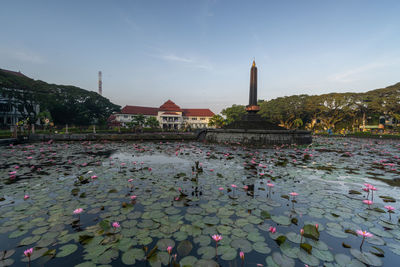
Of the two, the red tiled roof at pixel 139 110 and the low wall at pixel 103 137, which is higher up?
the red tiled roof at pixel 139 110

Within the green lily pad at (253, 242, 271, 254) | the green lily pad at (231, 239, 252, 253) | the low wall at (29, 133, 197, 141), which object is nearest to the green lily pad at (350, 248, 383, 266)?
the green lily pad at (253, 242, 271, 254)

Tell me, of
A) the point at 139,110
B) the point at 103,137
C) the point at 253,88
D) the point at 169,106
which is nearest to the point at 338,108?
the point at 253,88

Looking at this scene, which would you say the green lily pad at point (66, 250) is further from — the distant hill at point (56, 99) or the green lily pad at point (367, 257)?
the distant hill at point (56, 99)

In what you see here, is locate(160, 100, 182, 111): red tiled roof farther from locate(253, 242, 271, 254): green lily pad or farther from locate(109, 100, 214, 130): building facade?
locate(253, 242, 271, 254): green lily pad

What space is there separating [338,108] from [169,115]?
43.8m

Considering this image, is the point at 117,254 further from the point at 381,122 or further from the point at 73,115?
the point at 381,122

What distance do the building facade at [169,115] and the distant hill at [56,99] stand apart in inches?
139

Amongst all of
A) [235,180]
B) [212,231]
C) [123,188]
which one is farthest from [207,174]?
Answer: [212,231]

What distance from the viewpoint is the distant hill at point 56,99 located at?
82.0 ft

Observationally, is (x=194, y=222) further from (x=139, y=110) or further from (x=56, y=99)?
(x=139, y=110)

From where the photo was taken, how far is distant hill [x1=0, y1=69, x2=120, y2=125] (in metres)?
25.0

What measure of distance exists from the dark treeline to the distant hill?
124 feet

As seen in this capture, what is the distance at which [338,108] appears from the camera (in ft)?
116

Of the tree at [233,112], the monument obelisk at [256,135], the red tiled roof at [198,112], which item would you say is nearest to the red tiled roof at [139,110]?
the red tiled roof at [198,112]
